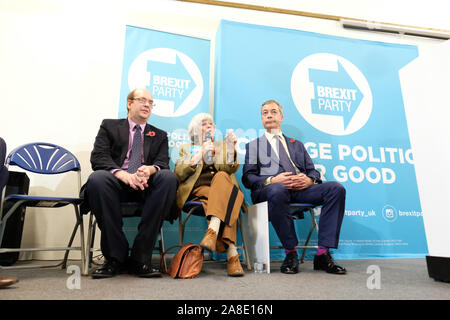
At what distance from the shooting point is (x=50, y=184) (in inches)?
110

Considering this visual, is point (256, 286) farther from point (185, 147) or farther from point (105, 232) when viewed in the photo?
point (185, 147)

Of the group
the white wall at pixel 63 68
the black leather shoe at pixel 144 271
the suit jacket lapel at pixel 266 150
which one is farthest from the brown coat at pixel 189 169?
the white wall at pixel 63 68

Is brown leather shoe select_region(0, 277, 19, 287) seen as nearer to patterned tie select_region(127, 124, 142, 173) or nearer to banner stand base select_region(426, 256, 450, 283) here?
patterned tie select_region(127, 124, 142, 173)

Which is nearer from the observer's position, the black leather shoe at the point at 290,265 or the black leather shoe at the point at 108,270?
the black leather shoe at the point at 108,270

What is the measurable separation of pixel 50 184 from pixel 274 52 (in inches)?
101

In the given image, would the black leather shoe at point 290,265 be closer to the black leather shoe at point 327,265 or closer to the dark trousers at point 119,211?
the black leather shoe at point 327,265

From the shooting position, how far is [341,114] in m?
3.31

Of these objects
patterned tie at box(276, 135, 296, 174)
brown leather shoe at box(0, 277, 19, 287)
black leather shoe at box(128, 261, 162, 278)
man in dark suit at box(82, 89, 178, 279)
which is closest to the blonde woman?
man in dark suit at box(82, 89, 178, 279)

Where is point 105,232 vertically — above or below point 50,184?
below

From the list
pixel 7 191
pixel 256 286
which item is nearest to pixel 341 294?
pixel 256 286

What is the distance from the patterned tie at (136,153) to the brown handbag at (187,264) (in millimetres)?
704

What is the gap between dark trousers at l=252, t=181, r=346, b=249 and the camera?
2104 millimetres

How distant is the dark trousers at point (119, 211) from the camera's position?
1783 millimetres

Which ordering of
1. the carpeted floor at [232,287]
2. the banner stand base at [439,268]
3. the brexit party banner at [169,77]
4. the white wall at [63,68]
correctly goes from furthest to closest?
1. the brexit party banner at [169,77]
2. the white wall at [63,68]
3. the banner stand base at [439,268]
4. the carpeted floor at [232,287]
